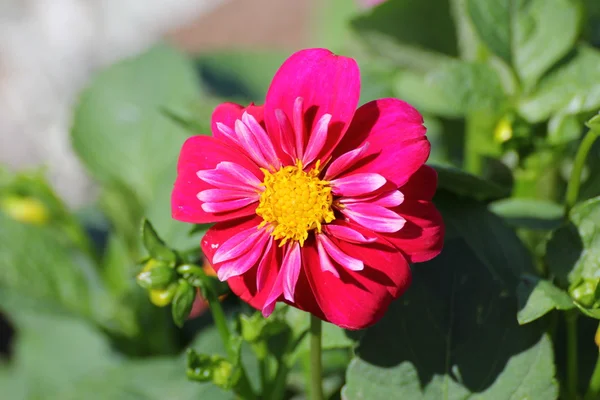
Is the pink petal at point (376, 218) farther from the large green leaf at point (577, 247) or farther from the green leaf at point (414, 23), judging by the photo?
the green leaf at point (414, 23)

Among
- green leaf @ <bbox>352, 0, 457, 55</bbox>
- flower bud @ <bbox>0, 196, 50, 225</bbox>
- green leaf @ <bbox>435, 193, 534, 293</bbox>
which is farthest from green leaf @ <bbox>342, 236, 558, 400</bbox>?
flower bud @ <bbox>0, 196, 50, 225</bbox>

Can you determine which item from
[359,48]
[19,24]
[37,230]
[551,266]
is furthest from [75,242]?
[19,24]

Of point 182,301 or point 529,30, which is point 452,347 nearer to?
point 182,301

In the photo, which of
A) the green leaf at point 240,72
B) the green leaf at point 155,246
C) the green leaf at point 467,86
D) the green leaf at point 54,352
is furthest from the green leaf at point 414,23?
the green leaf at point 54,352

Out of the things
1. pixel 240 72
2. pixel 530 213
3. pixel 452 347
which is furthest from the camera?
pixel 240 72

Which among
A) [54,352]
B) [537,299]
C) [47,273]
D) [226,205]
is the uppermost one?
[226,205]

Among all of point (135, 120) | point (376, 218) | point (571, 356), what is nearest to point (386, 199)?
point (376, 218)
